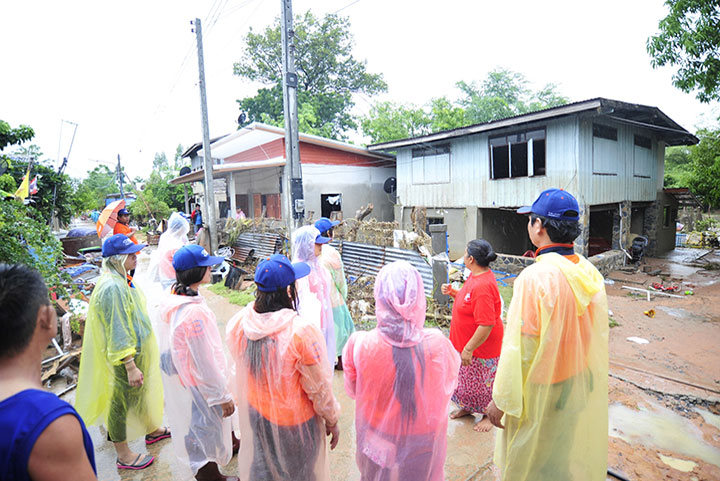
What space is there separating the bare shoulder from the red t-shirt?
2.70 m

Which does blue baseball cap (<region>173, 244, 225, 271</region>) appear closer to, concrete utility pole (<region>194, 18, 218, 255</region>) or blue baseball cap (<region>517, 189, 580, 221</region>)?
blue baseball cap (<region>517, 189, 580, 221</region>)

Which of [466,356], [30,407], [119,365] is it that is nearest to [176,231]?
[119,365]

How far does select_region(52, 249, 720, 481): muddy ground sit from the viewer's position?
2.97 metres

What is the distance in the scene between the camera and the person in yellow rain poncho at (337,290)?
15.1 ft

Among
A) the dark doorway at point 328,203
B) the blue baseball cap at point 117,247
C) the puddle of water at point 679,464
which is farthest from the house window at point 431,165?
the blue baseball cap at point 117,247

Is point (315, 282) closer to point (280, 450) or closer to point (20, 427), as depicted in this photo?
point (280, 450)

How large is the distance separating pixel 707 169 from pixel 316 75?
23.2 meters

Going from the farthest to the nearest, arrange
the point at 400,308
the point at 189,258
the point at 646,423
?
the point at 646,423 < the point at 189,258 < the point at 400,308

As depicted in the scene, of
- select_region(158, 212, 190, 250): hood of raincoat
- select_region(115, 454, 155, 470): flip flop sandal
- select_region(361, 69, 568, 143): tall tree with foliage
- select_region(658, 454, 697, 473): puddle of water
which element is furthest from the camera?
select_region(361, 69, 568, 143): tall tree with foliage

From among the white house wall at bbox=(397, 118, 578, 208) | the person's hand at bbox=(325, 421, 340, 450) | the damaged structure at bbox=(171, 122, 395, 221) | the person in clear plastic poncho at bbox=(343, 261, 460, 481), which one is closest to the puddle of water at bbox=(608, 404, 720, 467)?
the person in clear plastic poncho at bbox=(343, 261, 460, 481)

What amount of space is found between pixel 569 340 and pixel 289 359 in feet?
5.01

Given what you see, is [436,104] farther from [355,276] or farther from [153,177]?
[153,177]

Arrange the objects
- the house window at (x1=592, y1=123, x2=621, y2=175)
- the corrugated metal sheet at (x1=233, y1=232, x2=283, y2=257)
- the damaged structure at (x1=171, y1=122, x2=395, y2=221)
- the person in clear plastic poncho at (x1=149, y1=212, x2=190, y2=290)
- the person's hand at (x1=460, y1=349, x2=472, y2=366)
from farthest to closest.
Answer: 1. the damaged structure at (x1=171, y1=122, x2=395, y2=221)
2. the corrugated metal sheet at (x1=233, y1=232, x2=283, y2=257)
3. the house window at (x1=592, y1=123, x2=621, y2=175)
4. the person in clear plastic poncho at (x1=149, y1=212, x2=190, y2=290)
5. the person's hand at (x1=460, y1=349, x2=472, y2=366)

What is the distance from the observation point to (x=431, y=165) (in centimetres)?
1416
